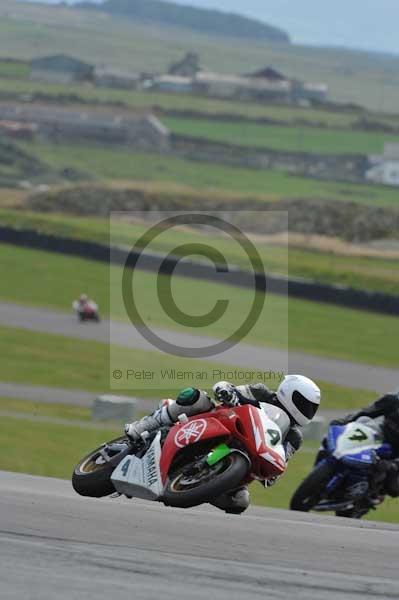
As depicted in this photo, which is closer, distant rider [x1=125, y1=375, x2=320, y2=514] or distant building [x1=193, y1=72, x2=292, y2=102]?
distant rider [x1=125, y1=375, x2=320, y2=514]

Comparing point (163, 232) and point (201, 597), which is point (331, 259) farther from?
point (201, 597)

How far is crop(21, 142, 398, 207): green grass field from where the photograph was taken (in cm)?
9250

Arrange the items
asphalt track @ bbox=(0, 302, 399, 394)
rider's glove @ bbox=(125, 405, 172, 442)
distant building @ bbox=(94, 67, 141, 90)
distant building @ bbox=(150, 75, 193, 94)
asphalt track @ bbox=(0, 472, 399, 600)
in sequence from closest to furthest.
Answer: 1. asphalt track @ bbox=(0, 472, 399, 600)
2. rider's glove @ bbox=(125, 405, 172, 442)
3. asphalt track @ bbox=(0, 302, 399, 394)
4. distant building @ bbox=(94, 67, 141, 90)
5. distant building @ bbox=(150, 75, 193, 94)

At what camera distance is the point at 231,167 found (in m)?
106

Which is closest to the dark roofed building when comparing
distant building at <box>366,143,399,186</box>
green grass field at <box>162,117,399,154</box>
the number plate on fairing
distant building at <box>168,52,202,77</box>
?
distant building at <box>168,52,202,77</box>

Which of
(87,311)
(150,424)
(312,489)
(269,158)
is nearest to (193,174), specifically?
(269,158)

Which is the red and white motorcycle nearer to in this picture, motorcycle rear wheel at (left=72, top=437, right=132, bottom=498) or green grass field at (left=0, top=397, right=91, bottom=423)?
motorcycle rear wheel at (left=72, top=437, right=132, bottom=498)

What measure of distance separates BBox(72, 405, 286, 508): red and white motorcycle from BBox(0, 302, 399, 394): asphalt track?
15.3 m

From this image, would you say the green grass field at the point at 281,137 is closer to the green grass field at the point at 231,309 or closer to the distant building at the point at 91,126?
the distant building at the point at 91,126

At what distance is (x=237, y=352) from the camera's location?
87.1 ft

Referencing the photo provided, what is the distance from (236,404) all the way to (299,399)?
45 centimetres

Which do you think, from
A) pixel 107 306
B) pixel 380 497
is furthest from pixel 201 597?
pixel 107 306

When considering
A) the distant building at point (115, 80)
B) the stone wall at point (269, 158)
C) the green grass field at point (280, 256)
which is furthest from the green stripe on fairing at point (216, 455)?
the distant building at point (115, 80)

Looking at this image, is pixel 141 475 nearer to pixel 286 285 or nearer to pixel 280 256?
pixel 286 285
